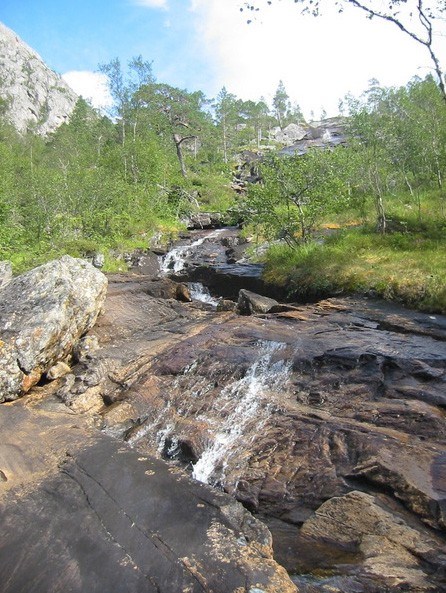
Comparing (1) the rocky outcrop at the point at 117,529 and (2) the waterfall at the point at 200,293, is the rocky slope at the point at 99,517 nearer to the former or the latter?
(1) the rocky outcrop at the point at 117,529

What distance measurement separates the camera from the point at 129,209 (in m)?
32.1

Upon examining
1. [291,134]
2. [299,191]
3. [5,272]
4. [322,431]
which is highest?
[291,134]

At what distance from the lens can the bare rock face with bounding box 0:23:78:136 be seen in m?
108

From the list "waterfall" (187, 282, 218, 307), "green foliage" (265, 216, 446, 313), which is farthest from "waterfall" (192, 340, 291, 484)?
"waterfall" (187, 282, 218, 307)

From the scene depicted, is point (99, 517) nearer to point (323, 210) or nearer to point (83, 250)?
point (323, 210)

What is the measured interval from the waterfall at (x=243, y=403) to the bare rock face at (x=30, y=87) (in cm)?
11074

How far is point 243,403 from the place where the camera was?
348 inches

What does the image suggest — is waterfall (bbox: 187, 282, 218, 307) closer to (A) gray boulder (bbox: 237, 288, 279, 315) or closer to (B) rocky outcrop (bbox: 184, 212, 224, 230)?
(A) gray boulder (bbox: 237, 288, 279, 315)

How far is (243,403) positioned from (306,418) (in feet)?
5.14

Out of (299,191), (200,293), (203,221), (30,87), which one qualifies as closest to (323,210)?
(299,191)

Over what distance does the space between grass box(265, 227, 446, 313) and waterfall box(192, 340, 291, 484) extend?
5.91 m

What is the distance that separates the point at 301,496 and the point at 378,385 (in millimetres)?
3116

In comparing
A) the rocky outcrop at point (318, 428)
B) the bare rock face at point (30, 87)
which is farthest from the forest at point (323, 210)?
the bare rock face at point (30, 87)

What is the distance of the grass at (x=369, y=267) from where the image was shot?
1391cm
